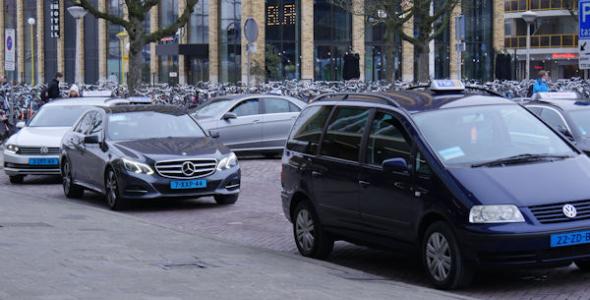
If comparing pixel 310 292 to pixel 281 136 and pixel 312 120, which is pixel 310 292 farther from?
pixel 281 136

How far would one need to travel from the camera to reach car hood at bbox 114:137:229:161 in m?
14.9

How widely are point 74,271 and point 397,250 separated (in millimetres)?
2833

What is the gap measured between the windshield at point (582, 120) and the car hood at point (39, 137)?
9.55 meters

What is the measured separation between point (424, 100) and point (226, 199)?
658cm

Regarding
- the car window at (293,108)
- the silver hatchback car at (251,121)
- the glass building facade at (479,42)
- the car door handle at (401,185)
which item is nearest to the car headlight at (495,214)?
the car door handle at (401,185)

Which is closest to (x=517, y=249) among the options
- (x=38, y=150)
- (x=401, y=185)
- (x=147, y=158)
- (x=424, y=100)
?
(x=401, y=185)

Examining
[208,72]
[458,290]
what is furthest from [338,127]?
[208,72]

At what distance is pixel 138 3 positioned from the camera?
28.5 metres

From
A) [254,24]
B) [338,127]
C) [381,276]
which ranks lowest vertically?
[381,276]

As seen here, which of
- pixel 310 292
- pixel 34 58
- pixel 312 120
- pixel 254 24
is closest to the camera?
pixel 310 292

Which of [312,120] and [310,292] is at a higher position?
[312,120]

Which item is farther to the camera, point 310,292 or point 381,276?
point 381,276

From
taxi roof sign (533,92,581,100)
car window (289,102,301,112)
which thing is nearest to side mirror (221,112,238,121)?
car window (289,102,301,112)

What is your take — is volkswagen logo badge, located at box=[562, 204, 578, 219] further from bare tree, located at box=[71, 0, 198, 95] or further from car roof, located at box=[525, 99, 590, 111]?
bare tree, located at box=[71, 0, 198, 95]
